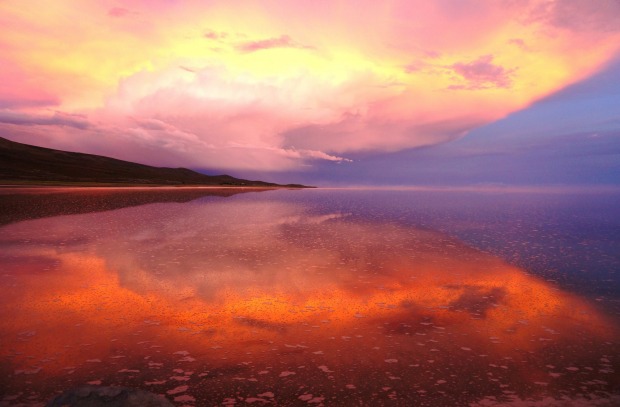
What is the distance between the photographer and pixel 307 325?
1193 centimetres

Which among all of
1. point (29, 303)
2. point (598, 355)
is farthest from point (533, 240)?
point (29, 303)

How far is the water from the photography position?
339 inches

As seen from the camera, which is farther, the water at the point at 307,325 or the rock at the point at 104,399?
the water at the point at 307,325

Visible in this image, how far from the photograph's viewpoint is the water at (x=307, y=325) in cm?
861

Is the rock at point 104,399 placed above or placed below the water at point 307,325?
above

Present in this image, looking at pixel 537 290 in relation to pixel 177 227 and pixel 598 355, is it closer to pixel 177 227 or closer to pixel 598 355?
pixel 598 355

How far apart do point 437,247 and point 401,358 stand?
689 inches

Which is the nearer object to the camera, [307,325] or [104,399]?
[104,399]

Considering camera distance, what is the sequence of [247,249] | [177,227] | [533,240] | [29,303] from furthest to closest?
1. [177,227]
2. [533,240]
3. [247,249]
4. [29,303]

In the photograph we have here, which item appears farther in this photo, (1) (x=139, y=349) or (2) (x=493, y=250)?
(2) (x=493, y=250)

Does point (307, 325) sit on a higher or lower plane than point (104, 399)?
lower

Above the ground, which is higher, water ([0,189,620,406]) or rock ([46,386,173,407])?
rock ([46,386,173,407])

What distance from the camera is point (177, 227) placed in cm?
3347

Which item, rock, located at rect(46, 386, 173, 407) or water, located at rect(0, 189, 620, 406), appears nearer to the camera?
rock, located at rect(46, 386, 173, 407)
